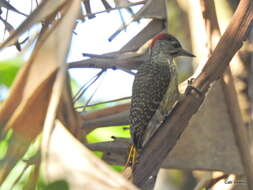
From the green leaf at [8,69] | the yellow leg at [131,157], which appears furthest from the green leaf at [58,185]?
the yellow leg at [131,157]

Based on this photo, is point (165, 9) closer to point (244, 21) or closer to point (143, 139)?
point (143, 139)

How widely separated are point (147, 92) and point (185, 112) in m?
1.73

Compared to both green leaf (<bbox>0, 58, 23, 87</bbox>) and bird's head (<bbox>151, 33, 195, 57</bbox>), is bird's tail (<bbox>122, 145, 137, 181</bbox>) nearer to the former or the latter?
green leaf (<bbox>0, 58, 23, 87</bbox>)

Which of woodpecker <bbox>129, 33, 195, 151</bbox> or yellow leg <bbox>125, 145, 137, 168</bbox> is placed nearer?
yellow leg <bbox>125, 145, 137, 168</bbox>

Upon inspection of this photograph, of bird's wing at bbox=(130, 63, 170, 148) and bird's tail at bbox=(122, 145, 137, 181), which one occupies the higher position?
bird's wing at bbox=(130, 63, 170, 148)

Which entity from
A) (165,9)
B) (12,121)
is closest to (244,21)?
(165,9)

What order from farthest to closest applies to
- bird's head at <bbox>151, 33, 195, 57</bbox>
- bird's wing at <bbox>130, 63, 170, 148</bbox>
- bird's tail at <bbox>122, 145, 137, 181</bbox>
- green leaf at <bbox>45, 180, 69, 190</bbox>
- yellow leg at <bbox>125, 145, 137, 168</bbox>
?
bird's wing at <bbox>130, 63, 170, 148</bbox> → bird's head at <bbox>151, 33, 195, 57</bbox> → yellow leg at <bbox>125, 145, 137, 168</bbox> → bird's tail at <bbox>122, 145, 137, 181</bbox> → green leaf at <bbox>45, 180, 69, 190</bbox>

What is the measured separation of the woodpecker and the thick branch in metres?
1.22

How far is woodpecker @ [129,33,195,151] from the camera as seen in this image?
358cm

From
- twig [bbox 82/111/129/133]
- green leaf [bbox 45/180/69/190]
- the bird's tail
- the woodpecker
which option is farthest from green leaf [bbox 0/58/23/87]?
the woodpecker

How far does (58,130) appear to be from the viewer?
1208 millimetres

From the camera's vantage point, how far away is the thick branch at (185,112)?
6.59 feet

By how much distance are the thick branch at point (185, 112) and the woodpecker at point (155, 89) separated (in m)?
1.22

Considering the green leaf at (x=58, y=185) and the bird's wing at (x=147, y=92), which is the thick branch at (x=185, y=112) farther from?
the bird's wing at (x=147, y=92)
